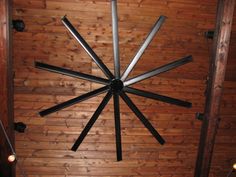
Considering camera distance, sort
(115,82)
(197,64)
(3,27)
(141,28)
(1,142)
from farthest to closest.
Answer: (197,64) < (141,28) < (1,142) < (3,27) < (115,82)

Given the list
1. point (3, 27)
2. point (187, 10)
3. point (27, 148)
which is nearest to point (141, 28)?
point (187, 10)

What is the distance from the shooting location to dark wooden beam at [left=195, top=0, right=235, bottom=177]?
303 centimetres

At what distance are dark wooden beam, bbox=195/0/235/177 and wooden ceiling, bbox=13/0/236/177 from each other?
1105 mm

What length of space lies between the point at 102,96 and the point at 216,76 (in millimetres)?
2016

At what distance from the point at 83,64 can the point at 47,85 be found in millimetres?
751

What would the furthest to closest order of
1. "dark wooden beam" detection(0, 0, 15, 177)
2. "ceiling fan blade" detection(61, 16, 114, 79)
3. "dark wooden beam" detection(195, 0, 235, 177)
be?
"dark wooden beam" detection(195, 0, 235, 177)
"dark wooden beam" detection(0, 0, 15, 177)
"ceiling fan blade" detection(61, 16, 114, 79)

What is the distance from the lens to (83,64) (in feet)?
13.5

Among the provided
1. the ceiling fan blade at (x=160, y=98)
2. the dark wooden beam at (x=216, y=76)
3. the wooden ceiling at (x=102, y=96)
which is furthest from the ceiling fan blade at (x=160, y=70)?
the wooden ceiling at (x=102, y=96)

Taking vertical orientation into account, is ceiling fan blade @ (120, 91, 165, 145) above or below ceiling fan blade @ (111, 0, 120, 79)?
below

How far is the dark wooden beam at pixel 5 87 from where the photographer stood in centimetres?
292

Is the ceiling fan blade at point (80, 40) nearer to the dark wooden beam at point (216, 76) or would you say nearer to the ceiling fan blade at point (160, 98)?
the ceiling fan blade at point (160, 98)

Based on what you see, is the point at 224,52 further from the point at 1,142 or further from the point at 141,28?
the point at 1,142

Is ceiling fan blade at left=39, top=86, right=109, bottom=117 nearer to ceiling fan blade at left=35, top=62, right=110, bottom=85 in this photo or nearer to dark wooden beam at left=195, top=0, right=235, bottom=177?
ceiling fan blade at left=35, top=62, right=110, bottom=85

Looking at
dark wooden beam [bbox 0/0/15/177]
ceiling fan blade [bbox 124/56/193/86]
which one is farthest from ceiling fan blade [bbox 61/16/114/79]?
dark wooden beam [bbox 0/0/15/177]
